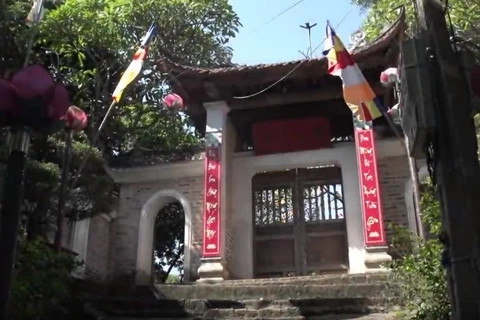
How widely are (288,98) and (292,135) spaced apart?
772 millimetres

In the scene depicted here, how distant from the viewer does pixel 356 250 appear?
1025 cm

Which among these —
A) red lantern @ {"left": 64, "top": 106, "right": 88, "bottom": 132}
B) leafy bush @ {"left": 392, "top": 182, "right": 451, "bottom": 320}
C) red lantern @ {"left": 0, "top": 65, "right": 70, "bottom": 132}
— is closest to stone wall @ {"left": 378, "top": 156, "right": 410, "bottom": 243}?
leafy bush @ {"left": 392, "top": 182, "right": 451, "bottom": 320}

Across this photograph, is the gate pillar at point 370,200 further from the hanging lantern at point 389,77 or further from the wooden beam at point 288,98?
the hanging lantern at point 389,77

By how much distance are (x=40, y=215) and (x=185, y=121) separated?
22.1 feet

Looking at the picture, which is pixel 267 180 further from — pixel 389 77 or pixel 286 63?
pixel 389 77

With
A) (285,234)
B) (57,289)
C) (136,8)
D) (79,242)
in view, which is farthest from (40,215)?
(136,8)

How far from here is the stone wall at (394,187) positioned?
10531 millimetres

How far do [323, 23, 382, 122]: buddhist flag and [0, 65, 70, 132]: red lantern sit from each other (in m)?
6.61

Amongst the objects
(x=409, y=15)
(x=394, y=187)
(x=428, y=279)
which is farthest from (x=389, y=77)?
(x=428, y=279)

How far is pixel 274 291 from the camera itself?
8.03m

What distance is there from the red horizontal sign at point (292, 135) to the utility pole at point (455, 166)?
332 inches

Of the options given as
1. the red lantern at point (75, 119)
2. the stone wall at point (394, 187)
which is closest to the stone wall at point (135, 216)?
the stone wall at point (394, 187)

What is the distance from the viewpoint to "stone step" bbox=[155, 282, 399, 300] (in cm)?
764

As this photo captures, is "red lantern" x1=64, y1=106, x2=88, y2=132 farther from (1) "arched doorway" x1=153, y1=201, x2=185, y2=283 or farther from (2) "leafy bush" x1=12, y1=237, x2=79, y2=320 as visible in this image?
(1) "arched doorway" x1=153, y1=201, x2=185, y2=283
